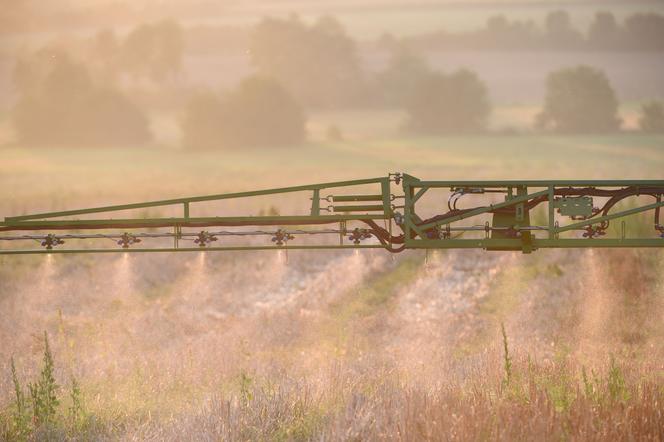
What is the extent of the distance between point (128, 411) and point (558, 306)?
60.8ft

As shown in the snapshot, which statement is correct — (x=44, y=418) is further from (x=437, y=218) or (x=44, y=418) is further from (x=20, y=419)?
(x=437, y=218)

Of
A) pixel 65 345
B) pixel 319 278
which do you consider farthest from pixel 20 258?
pixel 319 278

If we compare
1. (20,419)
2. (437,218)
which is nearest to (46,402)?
(20,419)

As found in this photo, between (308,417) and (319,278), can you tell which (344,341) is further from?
Answer: (308,417)

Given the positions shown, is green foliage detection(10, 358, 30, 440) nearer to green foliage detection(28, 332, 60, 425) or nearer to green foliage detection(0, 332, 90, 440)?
green foliage detection(0, 332, 90, 440)

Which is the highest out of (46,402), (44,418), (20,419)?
(46,402)

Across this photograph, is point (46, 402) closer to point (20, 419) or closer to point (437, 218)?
point (20, 419)

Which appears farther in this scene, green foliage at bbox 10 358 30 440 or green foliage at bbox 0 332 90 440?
green foliage at bbox 0 332 90 440

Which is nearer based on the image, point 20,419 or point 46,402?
point 20,419

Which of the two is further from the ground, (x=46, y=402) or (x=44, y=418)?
(x=46, y=402)

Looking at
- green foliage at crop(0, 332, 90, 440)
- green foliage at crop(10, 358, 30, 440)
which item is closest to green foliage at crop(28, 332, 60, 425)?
green foliage at crop(0, 332, 90, 440)

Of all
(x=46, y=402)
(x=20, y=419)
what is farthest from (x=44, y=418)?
(x=20, y=419)

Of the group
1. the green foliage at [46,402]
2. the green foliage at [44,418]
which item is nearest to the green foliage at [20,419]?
the green foliage at [44,418]

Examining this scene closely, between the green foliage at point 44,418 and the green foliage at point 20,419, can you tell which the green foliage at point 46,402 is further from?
the green foliage at point 20,419
